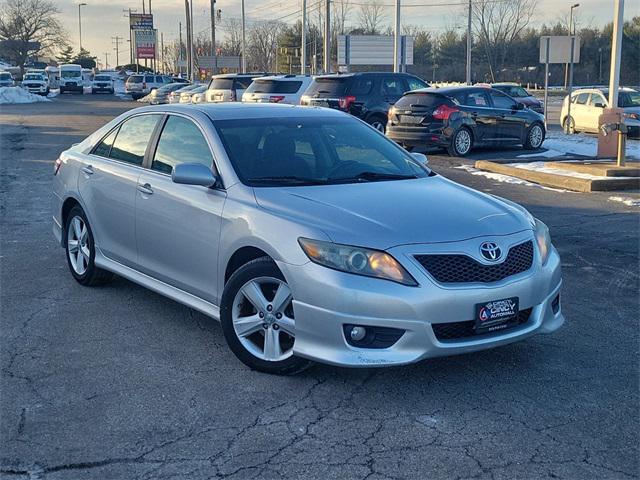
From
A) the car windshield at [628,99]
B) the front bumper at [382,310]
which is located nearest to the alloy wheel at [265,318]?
the front bumper at [382,310]

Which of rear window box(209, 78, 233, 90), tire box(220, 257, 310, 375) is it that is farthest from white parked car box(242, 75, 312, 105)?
tire box(220, 257, 310, 375)

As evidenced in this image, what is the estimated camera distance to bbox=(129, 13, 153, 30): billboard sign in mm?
114188

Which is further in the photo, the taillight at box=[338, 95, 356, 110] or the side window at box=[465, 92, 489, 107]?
the taillight at box=[338, 95, 356, 110]

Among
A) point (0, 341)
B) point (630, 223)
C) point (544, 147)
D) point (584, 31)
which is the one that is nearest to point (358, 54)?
point (584, 31)

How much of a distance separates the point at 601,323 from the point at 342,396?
2.31 meters

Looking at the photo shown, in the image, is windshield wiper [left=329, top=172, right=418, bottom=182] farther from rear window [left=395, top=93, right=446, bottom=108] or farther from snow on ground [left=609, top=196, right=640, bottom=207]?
rear window [left=395, top=93, right=446, bottom=108]

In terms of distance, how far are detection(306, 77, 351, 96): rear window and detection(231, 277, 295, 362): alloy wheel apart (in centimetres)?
1594

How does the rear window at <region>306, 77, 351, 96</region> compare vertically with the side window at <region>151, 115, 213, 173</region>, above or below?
above

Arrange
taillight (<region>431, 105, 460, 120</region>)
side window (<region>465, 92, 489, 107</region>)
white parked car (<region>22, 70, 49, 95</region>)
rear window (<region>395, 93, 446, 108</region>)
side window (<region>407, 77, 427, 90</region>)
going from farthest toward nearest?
white parked car (<region>22, 70, 49, 95</region>) → side window (<region>407, 77, 427, 90</region>) → side window (<region>465, 92, 489, 107</region>) → rear window (<region>395, 93, 446, 108</region>) → taillight (<region>431, 105, 460, 120</region>)

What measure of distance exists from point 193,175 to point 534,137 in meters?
15.6

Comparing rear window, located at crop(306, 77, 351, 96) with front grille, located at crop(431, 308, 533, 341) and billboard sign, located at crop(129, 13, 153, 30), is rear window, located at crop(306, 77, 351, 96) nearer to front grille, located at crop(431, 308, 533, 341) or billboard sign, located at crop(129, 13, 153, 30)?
front grille, located at crop(431, 308, 533, 341)

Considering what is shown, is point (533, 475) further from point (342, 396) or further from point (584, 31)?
point (584, 31)

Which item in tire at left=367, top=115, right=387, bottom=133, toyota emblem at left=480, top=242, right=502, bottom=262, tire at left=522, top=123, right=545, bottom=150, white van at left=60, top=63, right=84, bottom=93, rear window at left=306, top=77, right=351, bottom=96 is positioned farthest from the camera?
white van at left=60, top=63, right=84, bottom=93

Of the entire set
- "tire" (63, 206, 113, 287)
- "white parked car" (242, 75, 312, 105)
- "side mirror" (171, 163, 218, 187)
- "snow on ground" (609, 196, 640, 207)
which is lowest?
"snow on ground" (609, 196, 640, 207)
